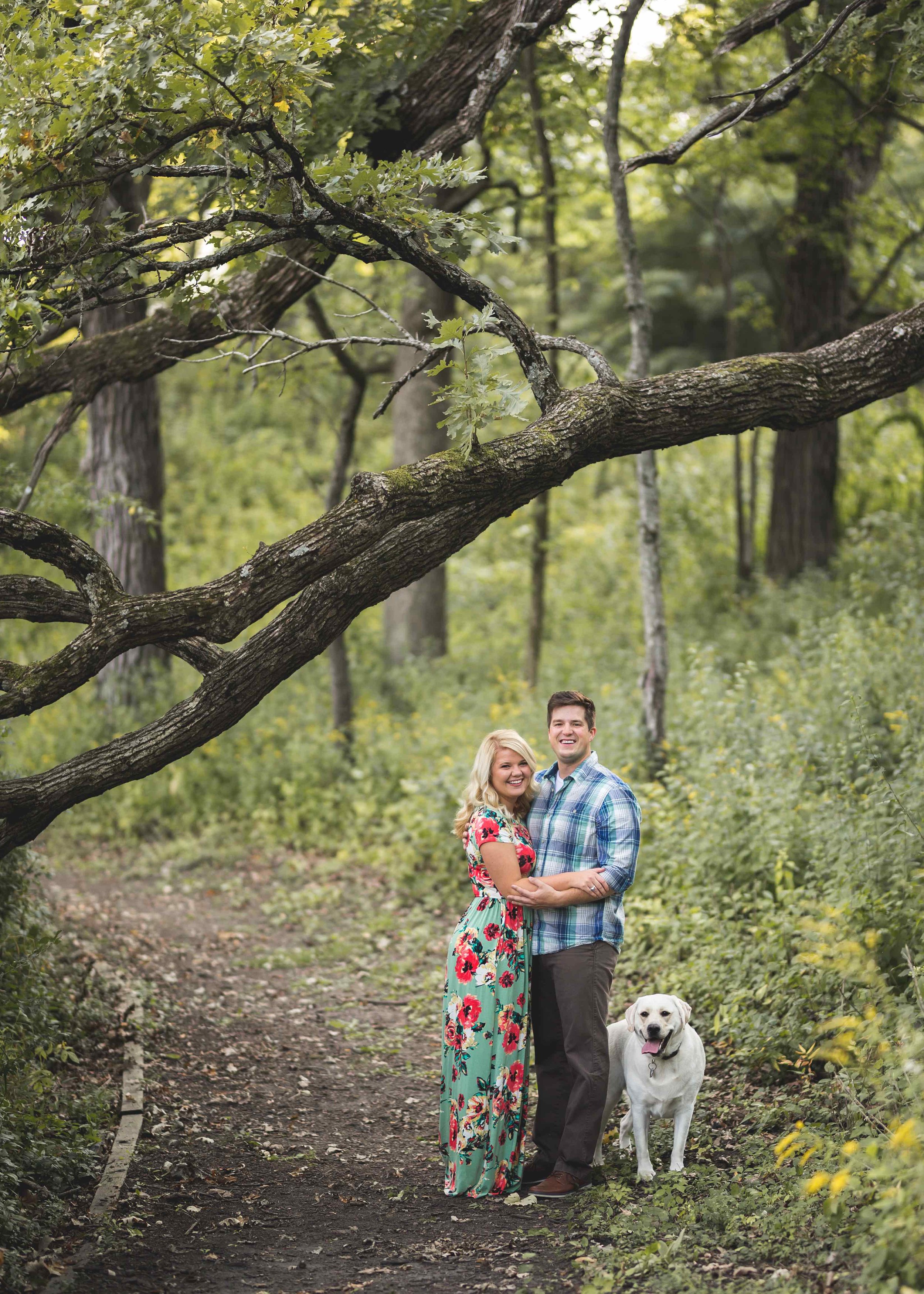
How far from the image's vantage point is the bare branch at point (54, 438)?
6.85 metres

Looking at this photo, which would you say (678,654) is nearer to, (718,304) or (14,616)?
(14,616)

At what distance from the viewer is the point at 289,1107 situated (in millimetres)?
6293

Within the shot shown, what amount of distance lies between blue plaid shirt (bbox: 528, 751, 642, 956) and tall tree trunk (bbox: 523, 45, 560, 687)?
24.4ft

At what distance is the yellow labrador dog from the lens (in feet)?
15.6

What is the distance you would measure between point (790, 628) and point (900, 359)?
6528 millimetres

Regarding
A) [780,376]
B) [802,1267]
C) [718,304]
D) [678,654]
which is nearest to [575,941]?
[802,1267]

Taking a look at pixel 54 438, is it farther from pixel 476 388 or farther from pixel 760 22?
pixel 760 22

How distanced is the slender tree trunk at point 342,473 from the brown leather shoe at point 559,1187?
742 centimetres

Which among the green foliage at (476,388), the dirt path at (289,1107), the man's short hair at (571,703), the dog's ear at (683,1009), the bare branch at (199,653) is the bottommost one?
the dirt path at (289,1107)

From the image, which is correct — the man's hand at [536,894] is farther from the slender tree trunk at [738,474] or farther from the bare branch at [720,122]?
the slender tree trunk at [738,474]

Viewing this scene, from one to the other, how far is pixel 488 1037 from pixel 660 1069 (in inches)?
29.9

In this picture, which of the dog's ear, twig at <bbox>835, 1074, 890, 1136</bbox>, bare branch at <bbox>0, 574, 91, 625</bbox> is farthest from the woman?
bare branch at <bbox>0, 574, 91, 625</bbox>

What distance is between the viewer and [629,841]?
4.99 meters

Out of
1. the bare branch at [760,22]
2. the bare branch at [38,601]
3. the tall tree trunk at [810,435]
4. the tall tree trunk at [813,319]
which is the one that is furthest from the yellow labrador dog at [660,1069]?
the tall tree trunk at [810,435]
